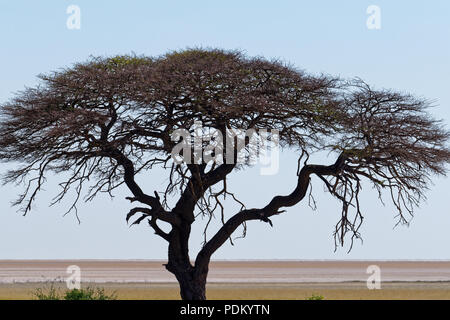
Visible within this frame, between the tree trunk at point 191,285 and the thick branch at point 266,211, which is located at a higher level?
the thick branch at point 266,211

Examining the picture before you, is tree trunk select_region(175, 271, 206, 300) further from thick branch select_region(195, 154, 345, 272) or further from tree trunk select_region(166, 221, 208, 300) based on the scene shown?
thick branch select_region(195, 154, 345, 272)

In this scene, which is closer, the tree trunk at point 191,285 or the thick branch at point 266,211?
the tree trunk at point 191,285

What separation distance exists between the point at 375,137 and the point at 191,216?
694 cm

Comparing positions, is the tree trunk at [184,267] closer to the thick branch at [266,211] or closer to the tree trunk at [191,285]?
the tree trunk at [191,285]

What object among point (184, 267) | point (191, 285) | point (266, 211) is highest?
→ point (266, 211)

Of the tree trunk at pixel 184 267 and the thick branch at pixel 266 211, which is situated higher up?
the thick branch at pixel 266 211

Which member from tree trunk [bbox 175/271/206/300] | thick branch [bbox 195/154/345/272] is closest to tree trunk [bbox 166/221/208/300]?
tree trunk [bbox 175/271/206/300]

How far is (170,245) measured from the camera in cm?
2862

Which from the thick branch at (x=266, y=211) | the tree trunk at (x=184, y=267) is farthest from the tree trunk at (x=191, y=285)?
the thick branch at (x=266, y=211)

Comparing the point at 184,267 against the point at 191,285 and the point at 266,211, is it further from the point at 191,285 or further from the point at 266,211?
the point at 266,211

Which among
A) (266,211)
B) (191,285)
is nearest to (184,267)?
(191,285)
